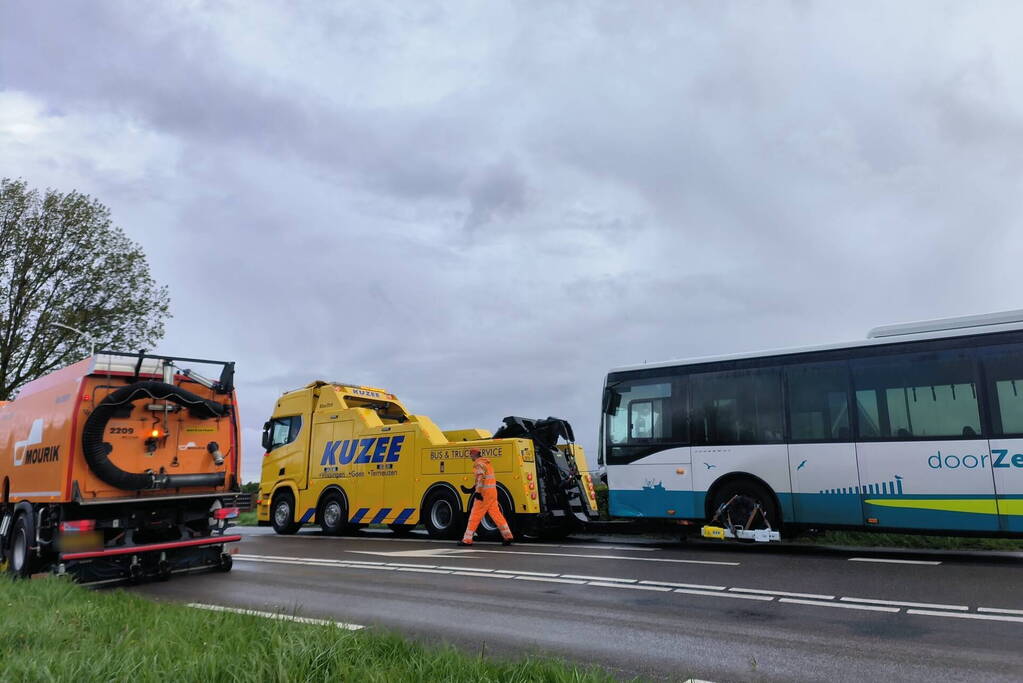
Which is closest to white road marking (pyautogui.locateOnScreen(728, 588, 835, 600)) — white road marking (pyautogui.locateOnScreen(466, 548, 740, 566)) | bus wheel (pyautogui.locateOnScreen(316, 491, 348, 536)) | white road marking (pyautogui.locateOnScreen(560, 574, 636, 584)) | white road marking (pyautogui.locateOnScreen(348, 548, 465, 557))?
white road marking (pyautogui.locateOnScreen(560, 574, 636, 584))

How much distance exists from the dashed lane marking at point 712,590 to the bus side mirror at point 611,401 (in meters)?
4.53

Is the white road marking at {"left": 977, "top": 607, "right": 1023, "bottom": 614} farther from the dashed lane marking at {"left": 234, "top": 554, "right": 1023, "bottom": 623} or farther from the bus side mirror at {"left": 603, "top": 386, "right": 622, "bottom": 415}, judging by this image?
the bus side mirror at {"left": 603, "top": 386, "right": 622, "bottom": 415}

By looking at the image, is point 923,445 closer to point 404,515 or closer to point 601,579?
point 601,579

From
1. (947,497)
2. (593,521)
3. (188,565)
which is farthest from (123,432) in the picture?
(947,497)

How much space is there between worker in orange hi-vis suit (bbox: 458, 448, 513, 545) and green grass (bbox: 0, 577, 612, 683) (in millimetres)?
7402

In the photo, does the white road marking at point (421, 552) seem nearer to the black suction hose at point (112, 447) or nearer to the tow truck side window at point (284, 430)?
the black suction hose at point (112, 447)

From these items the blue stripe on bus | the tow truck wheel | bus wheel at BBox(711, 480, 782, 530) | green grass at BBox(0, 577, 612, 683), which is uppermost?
bus wheel at BBox(711, 480, 782, 530)

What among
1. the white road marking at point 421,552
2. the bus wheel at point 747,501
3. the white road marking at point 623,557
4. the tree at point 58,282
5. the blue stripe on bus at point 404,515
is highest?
the tree at point 58,282

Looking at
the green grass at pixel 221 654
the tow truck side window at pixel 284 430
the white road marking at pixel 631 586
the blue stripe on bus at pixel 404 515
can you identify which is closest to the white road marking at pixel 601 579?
the white road marking at pixel 631 586

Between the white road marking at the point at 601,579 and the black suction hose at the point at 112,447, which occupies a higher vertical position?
the black suction hose at the point at 112,447

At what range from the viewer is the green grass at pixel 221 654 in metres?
4.02

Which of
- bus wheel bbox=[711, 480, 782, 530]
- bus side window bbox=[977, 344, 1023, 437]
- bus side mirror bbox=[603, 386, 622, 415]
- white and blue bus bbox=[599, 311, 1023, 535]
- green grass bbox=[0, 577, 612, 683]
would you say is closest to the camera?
green grass bbox=[0, 577, 612, 683]

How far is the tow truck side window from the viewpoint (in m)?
17.4

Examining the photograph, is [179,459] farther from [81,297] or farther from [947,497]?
[81,297]
